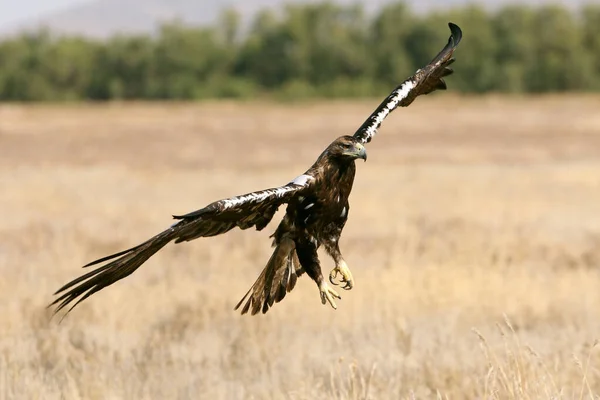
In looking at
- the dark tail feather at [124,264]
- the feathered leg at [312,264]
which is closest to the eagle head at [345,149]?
the feathered leg at [312,264]

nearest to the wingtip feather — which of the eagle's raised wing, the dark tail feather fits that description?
the eagle's raised wing

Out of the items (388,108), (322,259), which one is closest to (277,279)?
(388,108)

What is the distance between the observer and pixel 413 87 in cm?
646

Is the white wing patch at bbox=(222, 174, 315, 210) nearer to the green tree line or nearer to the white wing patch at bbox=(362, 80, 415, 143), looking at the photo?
the white wing patch at bbox=(362, 80, 415, 143)

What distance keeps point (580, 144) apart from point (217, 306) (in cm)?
2755

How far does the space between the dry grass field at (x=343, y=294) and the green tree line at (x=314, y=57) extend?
5683 centimetres

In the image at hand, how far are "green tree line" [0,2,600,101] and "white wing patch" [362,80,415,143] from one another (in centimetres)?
7744

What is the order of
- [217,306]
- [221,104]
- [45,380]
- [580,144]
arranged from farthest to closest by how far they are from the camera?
[221,104] → [580,144] → [217,306] → [45,380]

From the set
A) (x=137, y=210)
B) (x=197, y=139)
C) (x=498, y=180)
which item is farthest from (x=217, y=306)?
(x=197, y=139)

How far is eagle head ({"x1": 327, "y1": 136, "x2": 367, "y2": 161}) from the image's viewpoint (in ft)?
16.7

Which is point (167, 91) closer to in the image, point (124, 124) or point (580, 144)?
point (124, 124)

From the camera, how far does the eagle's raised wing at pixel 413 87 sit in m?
5.68

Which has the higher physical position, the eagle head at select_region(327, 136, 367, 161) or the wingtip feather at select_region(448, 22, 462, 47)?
the wingtip feather at select_region(448, 22, 462, 47)

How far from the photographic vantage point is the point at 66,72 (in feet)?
309
